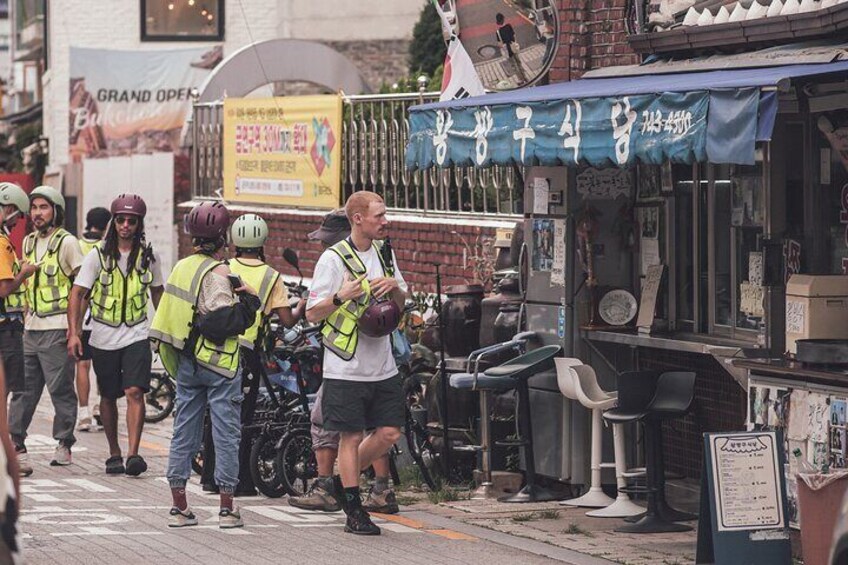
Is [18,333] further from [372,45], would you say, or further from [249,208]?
[372,45]

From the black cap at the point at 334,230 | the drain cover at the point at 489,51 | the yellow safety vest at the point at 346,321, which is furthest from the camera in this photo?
the drain cover at the point at 489,51

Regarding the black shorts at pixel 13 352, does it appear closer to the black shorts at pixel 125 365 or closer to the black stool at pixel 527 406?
the black shorts at pixel 125 365

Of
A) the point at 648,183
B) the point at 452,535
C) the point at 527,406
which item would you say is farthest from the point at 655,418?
the point at 648,183

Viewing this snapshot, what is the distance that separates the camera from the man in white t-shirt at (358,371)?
11430 mm

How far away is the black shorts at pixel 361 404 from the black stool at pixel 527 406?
44.6 inches

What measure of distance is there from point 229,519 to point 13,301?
4.01m

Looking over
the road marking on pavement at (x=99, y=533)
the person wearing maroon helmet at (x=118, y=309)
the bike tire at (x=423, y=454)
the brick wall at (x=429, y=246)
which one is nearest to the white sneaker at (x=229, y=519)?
the road marking on pavement at (x=99, y=533)

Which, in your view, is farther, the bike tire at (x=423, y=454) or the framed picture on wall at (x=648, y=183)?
the bike tire at (x=423, y=454)

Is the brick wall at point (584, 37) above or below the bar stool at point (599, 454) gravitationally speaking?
above

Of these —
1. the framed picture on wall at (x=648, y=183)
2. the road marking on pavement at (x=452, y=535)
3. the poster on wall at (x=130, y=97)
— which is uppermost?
the poster on wall at (x=130, y=97)

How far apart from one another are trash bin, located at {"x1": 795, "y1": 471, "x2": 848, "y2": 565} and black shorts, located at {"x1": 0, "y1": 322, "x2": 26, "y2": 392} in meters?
7.28

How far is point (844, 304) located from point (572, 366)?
2.44 metres

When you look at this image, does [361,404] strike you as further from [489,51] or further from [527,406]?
[489,51]

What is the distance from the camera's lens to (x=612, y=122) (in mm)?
10484
